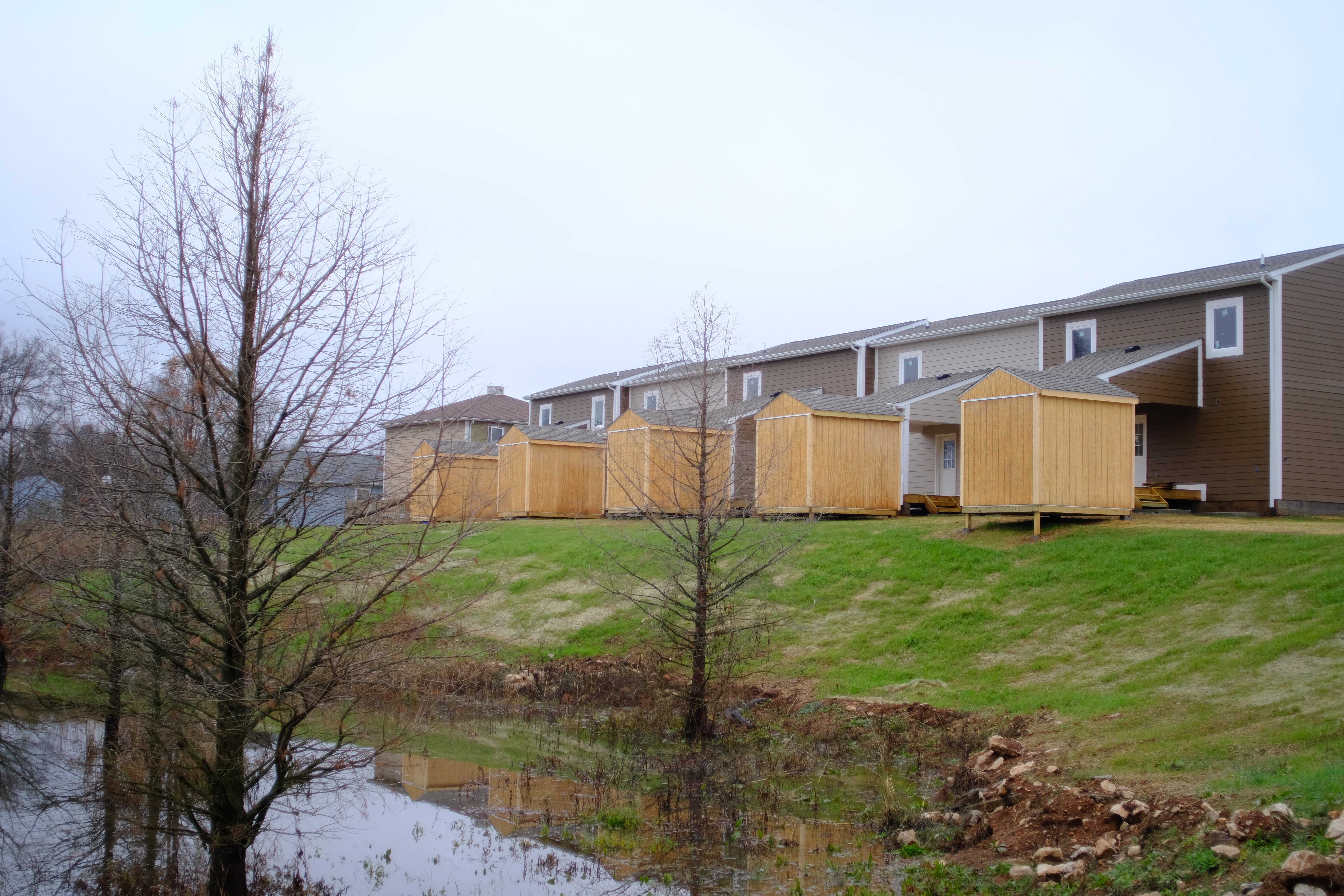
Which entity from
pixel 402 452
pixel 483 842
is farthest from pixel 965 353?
pixel 402 452

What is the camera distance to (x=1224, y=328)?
2398 centimetres

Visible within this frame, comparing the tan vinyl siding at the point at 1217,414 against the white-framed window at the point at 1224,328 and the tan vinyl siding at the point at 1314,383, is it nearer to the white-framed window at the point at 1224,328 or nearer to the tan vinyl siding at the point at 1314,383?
the white-framed window at the point at 1224,328

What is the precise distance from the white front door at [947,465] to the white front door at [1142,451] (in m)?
4.68

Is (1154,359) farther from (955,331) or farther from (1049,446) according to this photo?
(955,331)

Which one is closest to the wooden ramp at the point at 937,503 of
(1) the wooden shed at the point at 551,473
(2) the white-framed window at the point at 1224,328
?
(2) the white-framed window at the point at 1224,328

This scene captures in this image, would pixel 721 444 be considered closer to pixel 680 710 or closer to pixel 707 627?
pixel 707 627

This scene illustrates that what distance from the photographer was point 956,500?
2684 cm

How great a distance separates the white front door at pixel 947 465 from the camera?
28562mm

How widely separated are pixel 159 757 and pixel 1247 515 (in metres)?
22.1

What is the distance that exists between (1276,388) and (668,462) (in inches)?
550

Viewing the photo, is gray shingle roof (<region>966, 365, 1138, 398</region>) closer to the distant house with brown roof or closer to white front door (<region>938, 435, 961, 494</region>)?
white front door (<region>938, 435, 961, 494</region>)

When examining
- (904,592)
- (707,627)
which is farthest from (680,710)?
(904,592)

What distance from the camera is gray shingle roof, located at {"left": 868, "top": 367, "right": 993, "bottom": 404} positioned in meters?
26.9

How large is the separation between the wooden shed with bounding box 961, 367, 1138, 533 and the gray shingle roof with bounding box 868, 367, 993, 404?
6.37 meters
